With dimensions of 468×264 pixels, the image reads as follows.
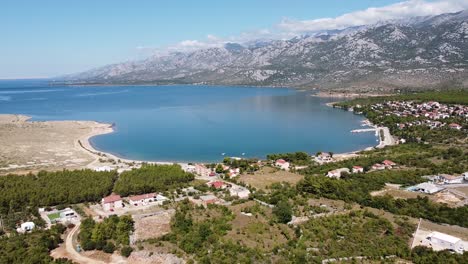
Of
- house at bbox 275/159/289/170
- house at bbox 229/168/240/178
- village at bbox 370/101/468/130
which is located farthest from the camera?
village at bbox 370/101/468/130

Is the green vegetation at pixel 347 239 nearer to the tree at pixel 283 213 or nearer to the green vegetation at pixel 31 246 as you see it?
the tree at pixel 283 213

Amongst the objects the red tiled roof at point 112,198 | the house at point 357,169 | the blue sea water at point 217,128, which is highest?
the red tiled roof at point 112,198

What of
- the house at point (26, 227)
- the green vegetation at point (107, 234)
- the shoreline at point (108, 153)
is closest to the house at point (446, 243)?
the green vegetation at point (107, 234)

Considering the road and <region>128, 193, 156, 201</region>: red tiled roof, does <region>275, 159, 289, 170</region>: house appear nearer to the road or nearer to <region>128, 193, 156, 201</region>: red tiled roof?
<region>128, 193, 156, 201</region>: red tiled roof

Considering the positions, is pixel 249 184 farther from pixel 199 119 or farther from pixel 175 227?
pixel 199 119

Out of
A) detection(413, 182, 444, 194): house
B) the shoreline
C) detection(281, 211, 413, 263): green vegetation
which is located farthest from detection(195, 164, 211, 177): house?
detection(413, 182, 444, 194): house

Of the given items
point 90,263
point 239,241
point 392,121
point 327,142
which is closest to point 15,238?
point 90,263
